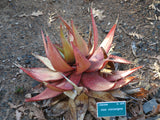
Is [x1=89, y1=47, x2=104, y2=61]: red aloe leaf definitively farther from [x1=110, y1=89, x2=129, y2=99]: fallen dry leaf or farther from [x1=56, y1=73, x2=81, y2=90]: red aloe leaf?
[x1=110, y1=89, x2=129, y2=99]: fallen dry leaf

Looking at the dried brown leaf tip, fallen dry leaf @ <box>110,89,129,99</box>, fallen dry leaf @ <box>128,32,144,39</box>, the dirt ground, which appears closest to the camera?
the dried brown leaf tip

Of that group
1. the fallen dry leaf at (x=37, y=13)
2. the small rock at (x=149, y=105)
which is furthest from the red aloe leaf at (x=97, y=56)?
the fallen dry leaf at (x=37, y=13)

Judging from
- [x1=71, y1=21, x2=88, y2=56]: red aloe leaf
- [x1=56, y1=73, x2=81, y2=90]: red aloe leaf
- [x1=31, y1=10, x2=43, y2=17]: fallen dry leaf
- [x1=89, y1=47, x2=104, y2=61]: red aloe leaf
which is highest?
[x1=31, y1=10, x2=43, y2=17]: fallen dry leaf

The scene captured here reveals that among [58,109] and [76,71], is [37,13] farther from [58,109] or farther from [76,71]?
[58,109]

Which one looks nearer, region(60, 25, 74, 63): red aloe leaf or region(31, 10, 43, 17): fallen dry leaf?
region(60, 25, 74, 63): red aloe leaf

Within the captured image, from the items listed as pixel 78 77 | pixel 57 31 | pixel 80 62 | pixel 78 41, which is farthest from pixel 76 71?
pixel 57 31

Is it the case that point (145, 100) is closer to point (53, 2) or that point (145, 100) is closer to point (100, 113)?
point (100, 113)

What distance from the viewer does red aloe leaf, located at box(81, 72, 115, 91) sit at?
177cm

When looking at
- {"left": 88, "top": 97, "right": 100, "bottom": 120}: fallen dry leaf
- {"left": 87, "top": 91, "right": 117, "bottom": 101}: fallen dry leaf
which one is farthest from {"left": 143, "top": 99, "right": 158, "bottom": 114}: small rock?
{"left": 88, "top": 97, "right": 100, "bottom": 120}: fallen dry leaf

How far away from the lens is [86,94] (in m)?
1.94

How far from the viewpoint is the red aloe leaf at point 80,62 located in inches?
66.5

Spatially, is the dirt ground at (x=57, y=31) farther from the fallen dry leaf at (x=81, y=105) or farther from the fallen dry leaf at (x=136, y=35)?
the fallen dry leaf at (x=81, y=105)

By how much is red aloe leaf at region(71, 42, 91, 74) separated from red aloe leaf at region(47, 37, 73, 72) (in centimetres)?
12

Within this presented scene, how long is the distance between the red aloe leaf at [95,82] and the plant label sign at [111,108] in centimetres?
14
